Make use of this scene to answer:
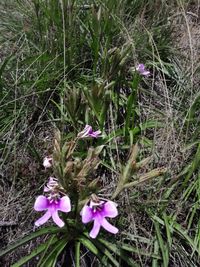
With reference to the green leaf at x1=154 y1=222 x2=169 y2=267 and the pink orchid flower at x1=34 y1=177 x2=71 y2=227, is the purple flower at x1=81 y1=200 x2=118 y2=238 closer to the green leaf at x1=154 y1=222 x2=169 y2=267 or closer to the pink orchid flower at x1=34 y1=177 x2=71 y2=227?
the pink orchid flower at x1=34 y1=177 x2=71 y2=227

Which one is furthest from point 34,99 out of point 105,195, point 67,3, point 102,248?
point 102,248

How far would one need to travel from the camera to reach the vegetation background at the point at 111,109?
1.88 meters

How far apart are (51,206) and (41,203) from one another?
0.12ft

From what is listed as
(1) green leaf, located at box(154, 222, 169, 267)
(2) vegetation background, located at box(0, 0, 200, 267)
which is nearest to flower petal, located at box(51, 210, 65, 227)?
(2) vegetation background, located at box(0, 0, 200, 267)

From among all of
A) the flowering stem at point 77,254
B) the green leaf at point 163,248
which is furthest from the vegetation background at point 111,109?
the flowering stem at point 77,254

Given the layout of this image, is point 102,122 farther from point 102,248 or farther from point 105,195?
point 102,248

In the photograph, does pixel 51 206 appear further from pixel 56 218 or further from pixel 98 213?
pixel 98 213

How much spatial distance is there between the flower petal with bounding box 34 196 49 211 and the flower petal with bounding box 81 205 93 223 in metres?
0.12

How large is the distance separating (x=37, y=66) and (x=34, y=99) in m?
0.16

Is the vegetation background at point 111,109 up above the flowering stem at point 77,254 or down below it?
above

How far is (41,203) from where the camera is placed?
5.04 feet

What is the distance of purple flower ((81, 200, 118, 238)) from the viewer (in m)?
1.52

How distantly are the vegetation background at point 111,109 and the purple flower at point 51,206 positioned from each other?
0.94 ft

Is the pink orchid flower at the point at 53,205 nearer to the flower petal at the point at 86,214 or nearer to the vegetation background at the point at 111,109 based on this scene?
the flower petal at the point at 86,214
